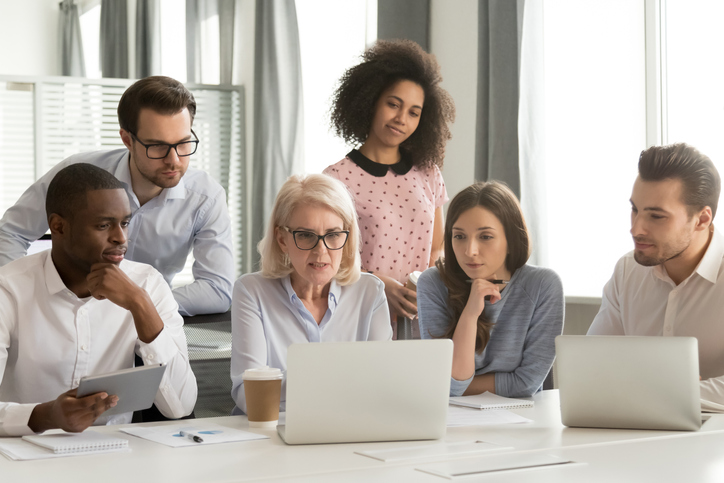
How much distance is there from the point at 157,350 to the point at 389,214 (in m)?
1.04

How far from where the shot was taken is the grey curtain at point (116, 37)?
6.77 metres

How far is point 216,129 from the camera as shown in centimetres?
568

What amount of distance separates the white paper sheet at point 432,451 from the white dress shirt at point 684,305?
67cm

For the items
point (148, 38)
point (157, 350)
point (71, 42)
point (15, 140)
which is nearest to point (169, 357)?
point (157, 350)

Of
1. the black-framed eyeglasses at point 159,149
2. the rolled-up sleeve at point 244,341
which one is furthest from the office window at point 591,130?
the rolled-up sleeve at point 244,341

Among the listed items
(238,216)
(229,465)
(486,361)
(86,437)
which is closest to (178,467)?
(229,465)

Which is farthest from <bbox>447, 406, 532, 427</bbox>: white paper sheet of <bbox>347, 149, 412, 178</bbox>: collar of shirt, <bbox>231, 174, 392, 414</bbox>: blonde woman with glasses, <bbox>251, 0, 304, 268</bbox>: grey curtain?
<bbox>251, 0, 304, 268</bbox>: grey curtain

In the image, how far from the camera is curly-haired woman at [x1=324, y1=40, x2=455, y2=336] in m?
2.62

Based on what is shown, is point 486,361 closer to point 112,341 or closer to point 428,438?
point 428,438

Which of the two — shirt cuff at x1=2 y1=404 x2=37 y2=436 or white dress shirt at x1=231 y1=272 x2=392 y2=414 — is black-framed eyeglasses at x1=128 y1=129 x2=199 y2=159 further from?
shirt cuff at x1=2 y1=404 x2=37 y2=436

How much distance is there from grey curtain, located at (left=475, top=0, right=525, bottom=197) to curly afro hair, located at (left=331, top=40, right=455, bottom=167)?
0.79 metres

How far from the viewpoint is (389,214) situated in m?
2.62

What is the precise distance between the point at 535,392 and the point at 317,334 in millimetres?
605

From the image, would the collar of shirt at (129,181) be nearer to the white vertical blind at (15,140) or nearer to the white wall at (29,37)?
the white vertical blind at (15,140)
